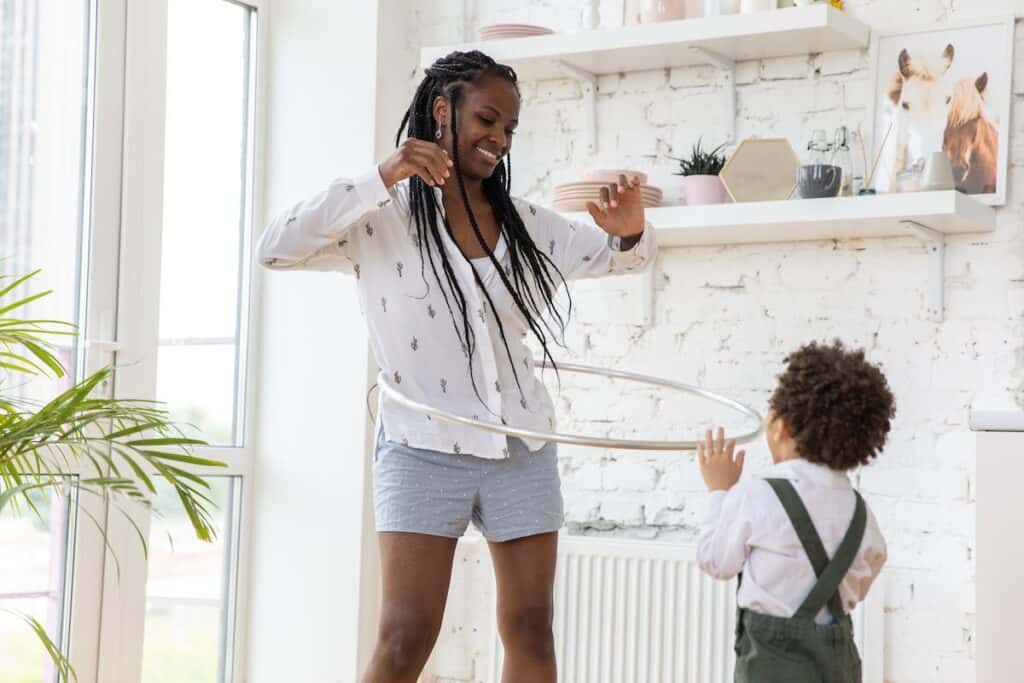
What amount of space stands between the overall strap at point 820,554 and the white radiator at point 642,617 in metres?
0.95

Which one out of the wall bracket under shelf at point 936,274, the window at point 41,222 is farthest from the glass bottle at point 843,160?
the window at point 41,222

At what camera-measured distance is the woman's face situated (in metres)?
2.25

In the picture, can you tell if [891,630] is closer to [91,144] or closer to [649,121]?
[649,121]

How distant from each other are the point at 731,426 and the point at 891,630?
23.5 inches

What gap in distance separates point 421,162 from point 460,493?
551 millimetres

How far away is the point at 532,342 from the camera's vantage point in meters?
3.54

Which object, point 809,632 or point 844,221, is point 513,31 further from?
point 809,632

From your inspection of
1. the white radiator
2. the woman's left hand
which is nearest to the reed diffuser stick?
the woman's left hand

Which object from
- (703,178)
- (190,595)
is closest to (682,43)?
(703,178)

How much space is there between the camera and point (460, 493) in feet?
7.20

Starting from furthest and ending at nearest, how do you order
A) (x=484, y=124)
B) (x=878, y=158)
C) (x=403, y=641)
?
(x=878, y=158) → (x=484, y=124) → (x=403, y=641)

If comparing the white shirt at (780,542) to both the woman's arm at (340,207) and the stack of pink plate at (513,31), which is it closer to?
the woman's arm at (340,207)

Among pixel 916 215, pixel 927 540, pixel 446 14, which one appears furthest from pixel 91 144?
pixel 927 540

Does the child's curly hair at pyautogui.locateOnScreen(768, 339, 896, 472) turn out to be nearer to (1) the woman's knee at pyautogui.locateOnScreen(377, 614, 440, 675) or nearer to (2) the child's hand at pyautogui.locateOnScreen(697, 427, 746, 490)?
(2) the child's hand at pyautogui.locateOnScreen(697, 427, 746, 490)
